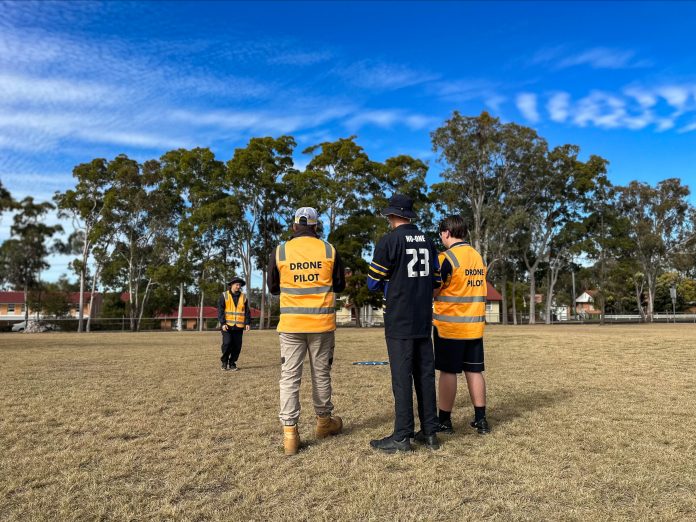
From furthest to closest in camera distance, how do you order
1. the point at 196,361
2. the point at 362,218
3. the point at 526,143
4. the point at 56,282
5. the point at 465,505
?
the point at 56,282
the point at 526,143
the point at 362,218
the point at 196,361
the point at 465,505

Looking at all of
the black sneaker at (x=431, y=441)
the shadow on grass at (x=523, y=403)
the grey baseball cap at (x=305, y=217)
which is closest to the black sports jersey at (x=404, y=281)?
the grey baseball cap at (x=305, y=217)

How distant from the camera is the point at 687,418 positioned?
18.2 ft

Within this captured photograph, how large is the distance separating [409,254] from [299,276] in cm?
100

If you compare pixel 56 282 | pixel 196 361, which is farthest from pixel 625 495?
pixel 56 282

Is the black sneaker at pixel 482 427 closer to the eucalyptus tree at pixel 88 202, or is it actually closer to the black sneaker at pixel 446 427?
the black sneaker at pixel 446 427

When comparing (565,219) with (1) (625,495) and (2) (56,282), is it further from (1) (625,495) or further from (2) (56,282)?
(2) (56,282)

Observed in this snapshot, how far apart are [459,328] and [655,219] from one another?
6011cm

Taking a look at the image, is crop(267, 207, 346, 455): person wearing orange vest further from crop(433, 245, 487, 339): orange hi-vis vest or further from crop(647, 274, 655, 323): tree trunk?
crop(647, 274, 655, 323): tree trunk

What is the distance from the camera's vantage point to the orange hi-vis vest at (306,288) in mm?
4703

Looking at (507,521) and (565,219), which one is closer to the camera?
(507,521)

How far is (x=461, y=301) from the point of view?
16.6 feet

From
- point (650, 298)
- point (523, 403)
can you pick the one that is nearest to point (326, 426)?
point (523, 403)

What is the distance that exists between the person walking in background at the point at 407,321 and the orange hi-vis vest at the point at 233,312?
6814 mm

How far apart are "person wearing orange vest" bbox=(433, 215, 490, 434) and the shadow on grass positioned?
64 centimetres
